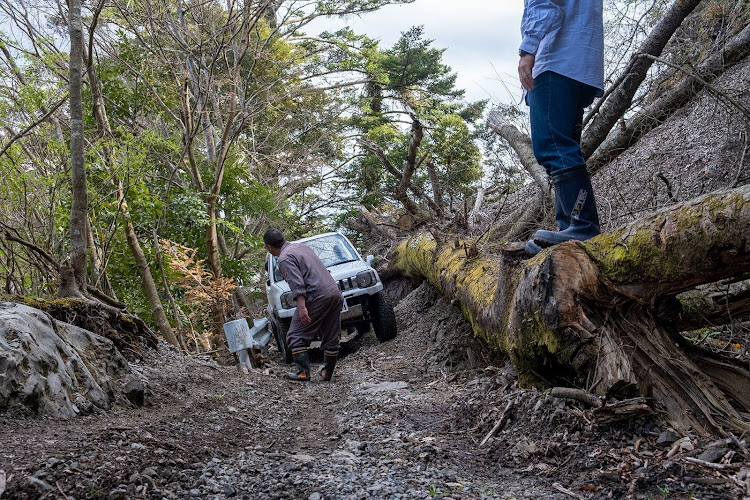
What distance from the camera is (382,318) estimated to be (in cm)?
847

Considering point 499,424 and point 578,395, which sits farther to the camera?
point 499,424

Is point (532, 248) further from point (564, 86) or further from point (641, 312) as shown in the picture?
point (564, 86)

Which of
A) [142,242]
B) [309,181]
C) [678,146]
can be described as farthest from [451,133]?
[142,242]

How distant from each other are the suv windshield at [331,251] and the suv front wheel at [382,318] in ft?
4.21

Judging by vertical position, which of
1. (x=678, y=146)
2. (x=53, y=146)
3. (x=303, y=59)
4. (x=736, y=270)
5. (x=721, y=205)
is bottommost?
(x=736, y=270)

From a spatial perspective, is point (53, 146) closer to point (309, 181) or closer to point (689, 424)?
point (689, 424)

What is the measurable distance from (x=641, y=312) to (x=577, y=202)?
2.50 feet

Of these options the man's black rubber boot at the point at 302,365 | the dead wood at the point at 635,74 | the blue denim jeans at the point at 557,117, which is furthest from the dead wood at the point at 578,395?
the man's black rubber boot at the point at 302,365

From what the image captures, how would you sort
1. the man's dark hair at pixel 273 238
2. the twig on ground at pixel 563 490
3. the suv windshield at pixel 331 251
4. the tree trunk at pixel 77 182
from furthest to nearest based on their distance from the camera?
the suv windshield at pixel 331 251, the man's dark hair at pixel 273 238, the tree trunk at pixel 77 182, the twig on ground at pixel 563 490

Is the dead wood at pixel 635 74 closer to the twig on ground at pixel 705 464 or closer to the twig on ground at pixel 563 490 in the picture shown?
the twig on ground at pixel 705 464

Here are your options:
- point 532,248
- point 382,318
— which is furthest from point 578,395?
point 382,318

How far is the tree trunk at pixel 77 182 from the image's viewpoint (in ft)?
14.9

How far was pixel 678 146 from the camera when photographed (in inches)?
345

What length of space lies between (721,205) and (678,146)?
7.34 m
